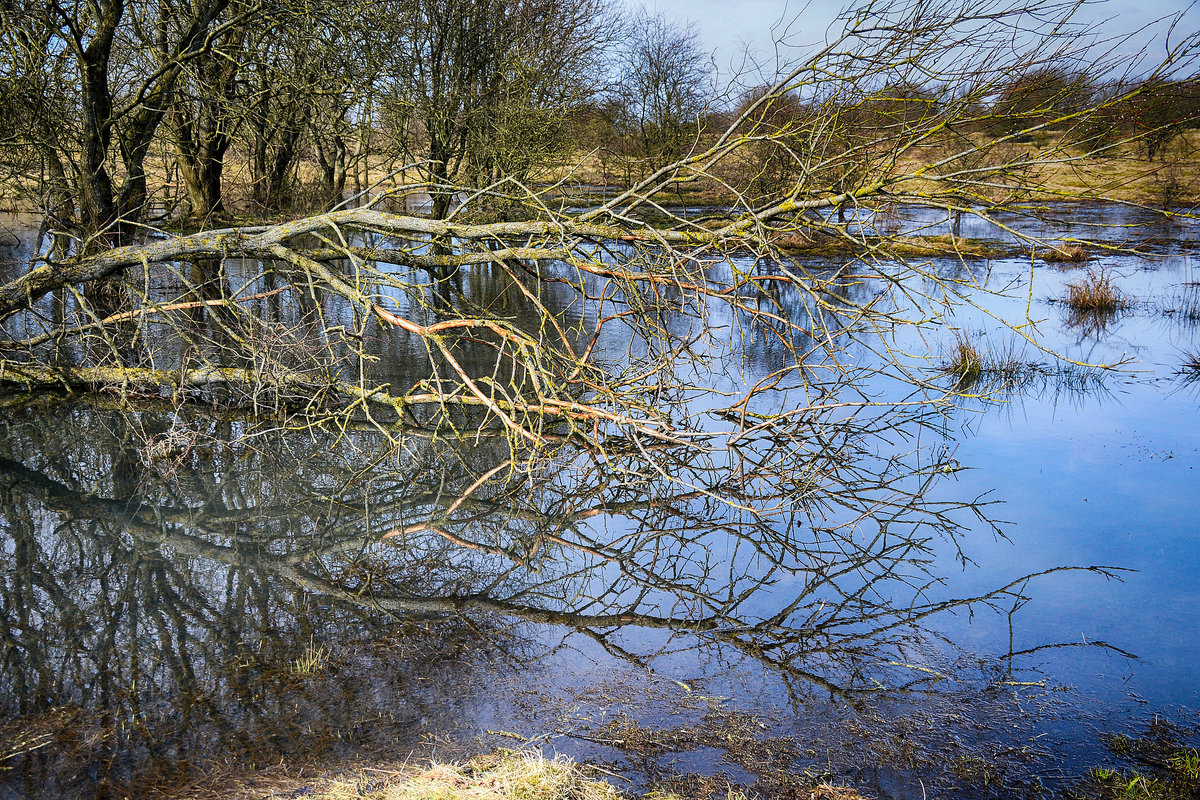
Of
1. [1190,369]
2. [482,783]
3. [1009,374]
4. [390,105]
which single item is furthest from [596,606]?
[390,105]

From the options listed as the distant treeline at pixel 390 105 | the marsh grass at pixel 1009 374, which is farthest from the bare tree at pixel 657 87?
the marsh grass at pixel 1009 374

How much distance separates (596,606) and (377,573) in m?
1.27

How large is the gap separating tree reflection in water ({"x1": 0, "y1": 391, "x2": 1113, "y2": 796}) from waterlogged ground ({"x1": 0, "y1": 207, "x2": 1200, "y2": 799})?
20 millimetres

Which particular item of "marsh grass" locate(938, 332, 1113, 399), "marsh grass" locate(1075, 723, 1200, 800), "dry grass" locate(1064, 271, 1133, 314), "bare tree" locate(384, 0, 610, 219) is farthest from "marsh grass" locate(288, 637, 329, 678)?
"dry grass" locate(1064, 271, 1133, 314)

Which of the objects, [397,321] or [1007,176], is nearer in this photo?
[1007,176]

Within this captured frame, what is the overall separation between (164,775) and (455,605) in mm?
1614

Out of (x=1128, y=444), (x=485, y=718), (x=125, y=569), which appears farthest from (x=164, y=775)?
(x=1128, y=444)

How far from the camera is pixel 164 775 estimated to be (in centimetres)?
288

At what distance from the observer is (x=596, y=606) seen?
14.1ft

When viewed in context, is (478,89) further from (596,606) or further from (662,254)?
(596,606)

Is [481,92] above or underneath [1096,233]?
above

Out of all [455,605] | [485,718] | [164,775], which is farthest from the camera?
[455,605]

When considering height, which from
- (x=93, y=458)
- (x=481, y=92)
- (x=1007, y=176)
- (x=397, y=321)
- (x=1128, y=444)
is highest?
(x=481, y=92)

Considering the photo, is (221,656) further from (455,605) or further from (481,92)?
(481,92)
